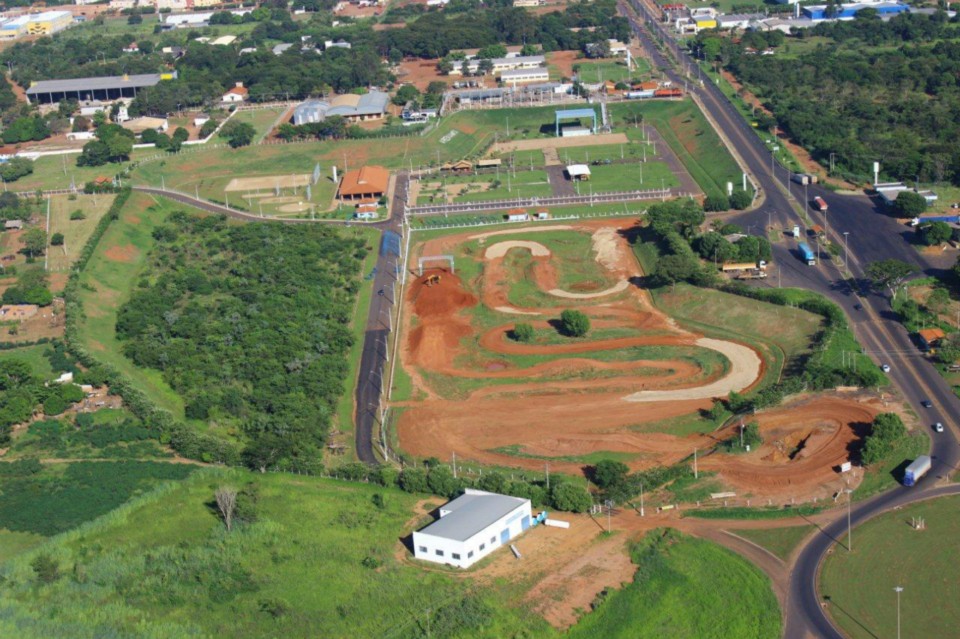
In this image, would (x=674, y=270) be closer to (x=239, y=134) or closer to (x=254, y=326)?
(x=254, y=326)

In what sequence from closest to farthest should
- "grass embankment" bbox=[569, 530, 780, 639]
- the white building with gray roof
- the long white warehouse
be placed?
"grass embankment" bbox=[569, 530, 780, 639] < the long white warehouse < the white building with gray roof

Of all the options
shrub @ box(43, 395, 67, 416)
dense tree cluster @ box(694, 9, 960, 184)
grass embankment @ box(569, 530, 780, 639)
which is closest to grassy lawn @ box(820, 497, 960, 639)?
grass embankment @ box(569, 530, 780, 639)

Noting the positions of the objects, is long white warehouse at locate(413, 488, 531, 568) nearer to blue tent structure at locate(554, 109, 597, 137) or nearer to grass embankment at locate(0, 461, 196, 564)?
grass embankment at locate(0, 461, 196, 564)

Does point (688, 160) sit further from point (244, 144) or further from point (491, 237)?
point (244, 144)

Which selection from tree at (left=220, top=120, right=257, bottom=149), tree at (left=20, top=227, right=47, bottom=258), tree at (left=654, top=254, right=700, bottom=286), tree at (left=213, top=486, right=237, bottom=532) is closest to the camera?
tree at (left=213, top=486, right=237, bottom=532)

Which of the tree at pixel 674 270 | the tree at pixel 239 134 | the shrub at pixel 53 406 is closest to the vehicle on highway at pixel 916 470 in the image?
the tree at pixel 674 270

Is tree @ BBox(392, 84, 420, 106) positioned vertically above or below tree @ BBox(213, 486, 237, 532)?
above
